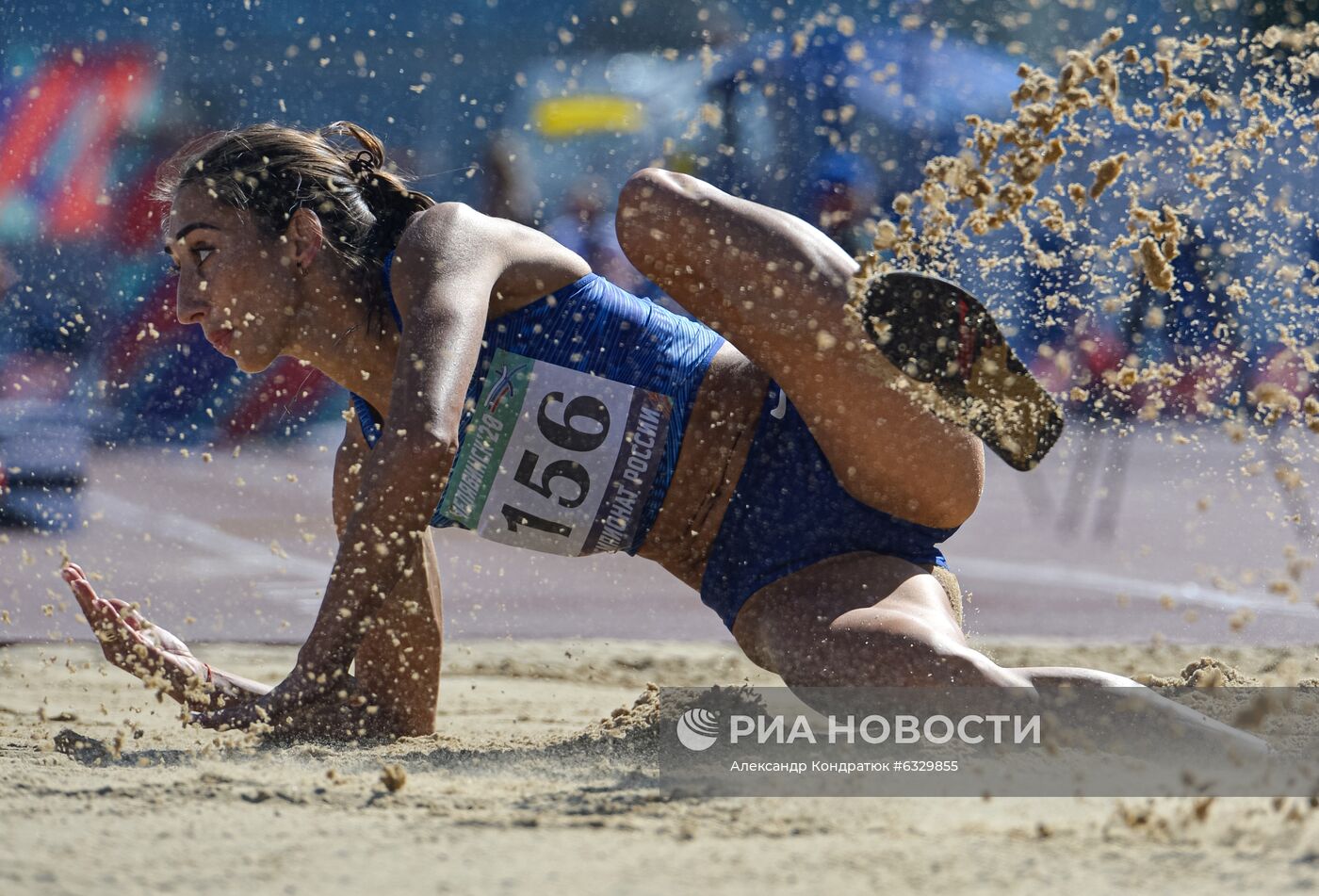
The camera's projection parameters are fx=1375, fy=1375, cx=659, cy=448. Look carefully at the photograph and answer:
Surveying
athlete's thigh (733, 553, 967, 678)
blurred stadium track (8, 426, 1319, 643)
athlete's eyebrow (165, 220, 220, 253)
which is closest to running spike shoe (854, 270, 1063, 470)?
athlete's thigh (733, 553, 967, 678)

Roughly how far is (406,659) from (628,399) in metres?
0.73

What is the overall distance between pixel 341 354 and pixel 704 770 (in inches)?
38.3

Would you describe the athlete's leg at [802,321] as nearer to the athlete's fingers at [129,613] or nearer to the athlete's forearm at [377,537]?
the athlete's forearm at [377,537]

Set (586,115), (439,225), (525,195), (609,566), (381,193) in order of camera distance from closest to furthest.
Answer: (439,225) < (381,193) < (609,566) < (525,195) < (586,115)

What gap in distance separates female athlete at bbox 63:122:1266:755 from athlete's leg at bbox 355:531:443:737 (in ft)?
0.16

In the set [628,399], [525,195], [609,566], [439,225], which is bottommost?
[609,566]

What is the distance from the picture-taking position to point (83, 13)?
852cm

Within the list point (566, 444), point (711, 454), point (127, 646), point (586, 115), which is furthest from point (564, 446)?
point (586, 115)

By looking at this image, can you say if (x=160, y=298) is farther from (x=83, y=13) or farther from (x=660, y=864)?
(x=660, y=864)

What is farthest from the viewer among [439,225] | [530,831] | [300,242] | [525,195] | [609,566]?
[525,195]

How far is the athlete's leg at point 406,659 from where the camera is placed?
8.72 ft

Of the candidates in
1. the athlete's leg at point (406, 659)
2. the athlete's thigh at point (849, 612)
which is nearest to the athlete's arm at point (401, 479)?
the athlete's leg at point (406, 659)

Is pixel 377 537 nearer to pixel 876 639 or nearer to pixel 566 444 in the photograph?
pixel 566 444

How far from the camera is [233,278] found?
2393 mm
